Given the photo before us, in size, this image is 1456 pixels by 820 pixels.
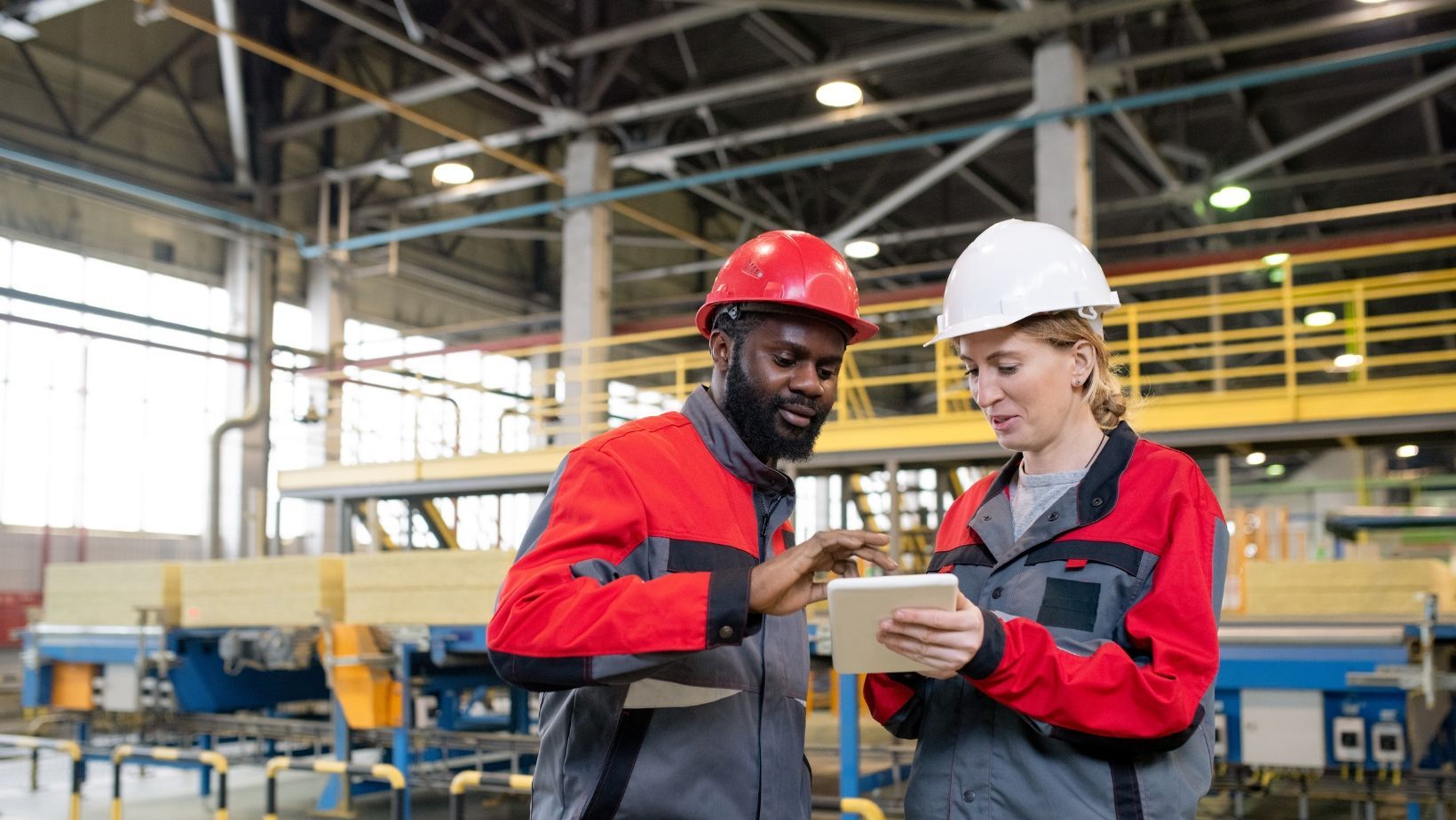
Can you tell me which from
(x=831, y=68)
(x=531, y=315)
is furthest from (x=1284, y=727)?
(x=531, y=315)

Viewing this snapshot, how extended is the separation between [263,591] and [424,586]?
1.92m

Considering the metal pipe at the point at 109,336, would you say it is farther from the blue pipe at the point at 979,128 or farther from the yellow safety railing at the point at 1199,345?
the yellow safety railing at the point at 1199,345

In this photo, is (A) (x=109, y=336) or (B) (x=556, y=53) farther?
(A) (x=109, y=336)

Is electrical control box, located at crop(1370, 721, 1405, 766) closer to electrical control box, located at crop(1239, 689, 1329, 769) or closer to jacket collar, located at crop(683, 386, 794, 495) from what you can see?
electrical control box, located at crop(1239, 689, 1329, 769)

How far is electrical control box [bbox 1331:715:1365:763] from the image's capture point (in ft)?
21.5

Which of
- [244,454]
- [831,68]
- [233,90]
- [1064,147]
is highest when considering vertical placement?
[233,90]

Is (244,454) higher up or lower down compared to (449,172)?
lower down

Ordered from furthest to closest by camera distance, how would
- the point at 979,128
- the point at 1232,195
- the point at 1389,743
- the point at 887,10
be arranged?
the point at 1232,195 < the point at 979,128 < the point at 887,10 < the point at 1389,743

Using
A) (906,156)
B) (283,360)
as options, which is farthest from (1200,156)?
(283,360)

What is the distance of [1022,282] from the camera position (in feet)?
8.14

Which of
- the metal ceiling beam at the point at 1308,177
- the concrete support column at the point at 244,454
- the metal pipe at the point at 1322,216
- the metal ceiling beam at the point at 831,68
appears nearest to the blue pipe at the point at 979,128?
the metal ceiling beam at the point at 831,68

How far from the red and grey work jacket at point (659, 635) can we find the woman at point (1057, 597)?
0.83 ft

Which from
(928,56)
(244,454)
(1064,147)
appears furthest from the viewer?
Result: (244,454)

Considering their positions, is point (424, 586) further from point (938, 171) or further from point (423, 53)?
point (938, 171)
